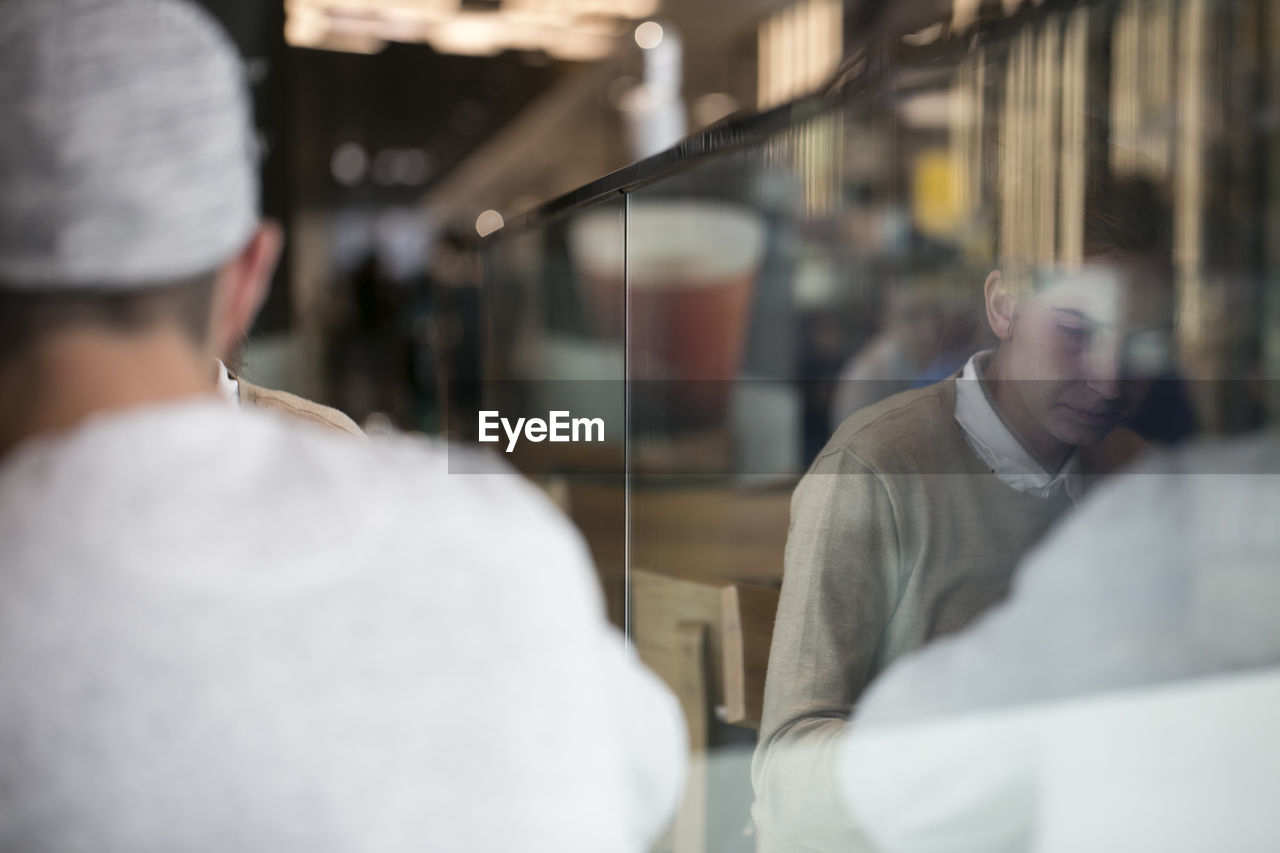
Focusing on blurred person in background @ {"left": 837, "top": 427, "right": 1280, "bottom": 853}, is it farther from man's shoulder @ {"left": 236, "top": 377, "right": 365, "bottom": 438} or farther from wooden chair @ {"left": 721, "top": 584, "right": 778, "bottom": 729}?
man's shoulder @ {"left": 236, "top": 377, "right": 365, "bottom": 438}

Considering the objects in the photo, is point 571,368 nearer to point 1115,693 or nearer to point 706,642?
point 706,642

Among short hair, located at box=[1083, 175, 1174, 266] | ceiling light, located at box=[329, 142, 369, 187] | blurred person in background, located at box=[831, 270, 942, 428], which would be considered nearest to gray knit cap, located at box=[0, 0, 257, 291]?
blurred person in background, located at box=[831, 270, 942, 428]

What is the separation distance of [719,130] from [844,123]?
6.0 inches

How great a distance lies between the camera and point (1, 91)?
1.97 feet

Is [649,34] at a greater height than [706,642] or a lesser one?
greater

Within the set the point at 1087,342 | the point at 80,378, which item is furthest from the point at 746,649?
the point at 80,378

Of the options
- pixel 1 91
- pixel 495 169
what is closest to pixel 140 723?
pixel 1 91

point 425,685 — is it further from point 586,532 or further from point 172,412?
point 586,532

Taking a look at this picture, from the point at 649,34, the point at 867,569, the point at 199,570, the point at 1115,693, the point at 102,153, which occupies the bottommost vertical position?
the point at 1115,693

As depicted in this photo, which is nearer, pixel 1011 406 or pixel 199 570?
pixel 199 570

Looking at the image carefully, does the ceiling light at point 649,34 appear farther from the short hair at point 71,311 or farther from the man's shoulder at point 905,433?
the short hair at point 71,311

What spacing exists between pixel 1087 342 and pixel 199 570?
3.18 ft

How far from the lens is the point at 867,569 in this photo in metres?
1.14

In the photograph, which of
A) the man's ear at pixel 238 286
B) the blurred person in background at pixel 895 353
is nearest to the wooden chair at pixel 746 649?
the blurred person in background at pixel 895 353
